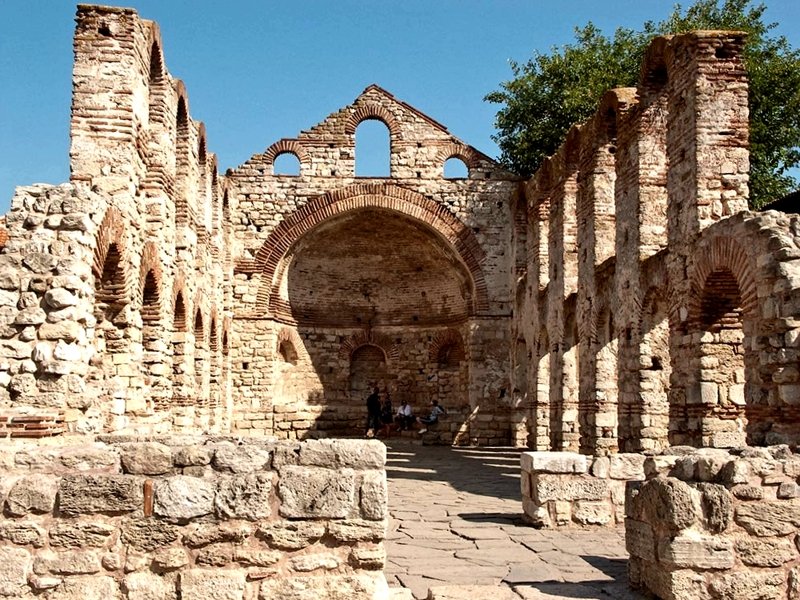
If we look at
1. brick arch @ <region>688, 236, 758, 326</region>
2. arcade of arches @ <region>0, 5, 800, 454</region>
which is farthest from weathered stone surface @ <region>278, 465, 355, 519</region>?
brick arch @ <region>688, 236, 758, 326</region>

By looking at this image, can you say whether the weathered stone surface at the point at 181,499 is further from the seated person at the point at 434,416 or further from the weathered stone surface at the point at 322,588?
the seated person at the point at 434,416

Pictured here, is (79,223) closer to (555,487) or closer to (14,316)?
(14,316)

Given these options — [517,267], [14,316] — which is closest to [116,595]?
[14,316]

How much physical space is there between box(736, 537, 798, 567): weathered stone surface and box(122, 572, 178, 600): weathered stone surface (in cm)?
318

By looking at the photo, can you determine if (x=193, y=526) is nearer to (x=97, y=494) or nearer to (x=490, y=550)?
(x=97, y=494)

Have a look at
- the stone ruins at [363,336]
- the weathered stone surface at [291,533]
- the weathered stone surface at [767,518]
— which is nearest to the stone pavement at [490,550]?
the stone ruins at [363,336]

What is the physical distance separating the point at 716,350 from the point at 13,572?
810 centimetres

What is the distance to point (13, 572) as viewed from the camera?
170 inches

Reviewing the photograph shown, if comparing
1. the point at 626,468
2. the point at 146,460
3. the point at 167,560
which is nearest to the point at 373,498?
the point at 167,560

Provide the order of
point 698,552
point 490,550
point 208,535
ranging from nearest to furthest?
point 208,535, point 698,552, point 490,550

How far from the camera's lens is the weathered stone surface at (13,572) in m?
4.29

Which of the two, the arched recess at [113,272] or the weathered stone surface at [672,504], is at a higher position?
the arched recess at [113,272]

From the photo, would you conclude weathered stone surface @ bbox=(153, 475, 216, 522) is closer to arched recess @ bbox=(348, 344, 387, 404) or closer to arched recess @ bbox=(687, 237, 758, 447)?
arched recess @ bbox=(687, 237, 758, 447)

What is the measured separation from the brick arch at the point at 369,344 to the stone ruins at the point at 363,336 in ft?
0.29
